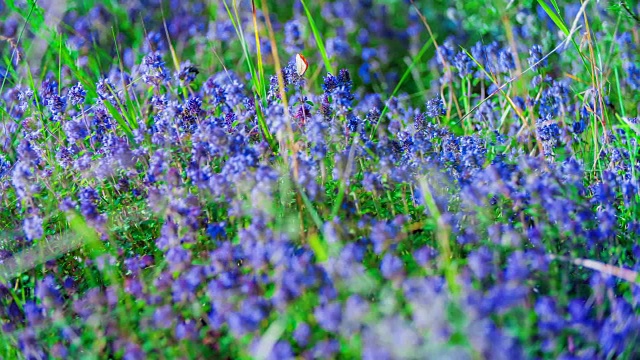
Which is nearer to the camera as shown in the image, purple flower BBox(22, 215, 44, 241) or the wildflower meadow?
the wildflower meadow

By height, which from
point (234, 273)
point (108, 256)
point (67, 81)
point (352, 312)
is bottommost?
point (352, 312)

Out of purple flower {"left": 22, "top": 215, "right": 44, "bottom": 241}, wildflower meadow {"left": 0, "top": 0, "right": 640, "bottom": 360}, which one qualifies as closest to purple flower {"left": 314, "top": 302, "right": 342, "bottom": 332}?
wildflower meadow {"left": 0, "top": 0, "right": 640, "bottom": 360}

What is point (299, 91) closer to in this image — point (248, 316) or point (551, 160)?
point (551, 160)

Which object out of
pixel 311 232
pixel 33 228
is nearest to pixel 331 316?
pixel 311 232

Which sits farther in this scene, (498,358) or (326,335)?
(326,335)

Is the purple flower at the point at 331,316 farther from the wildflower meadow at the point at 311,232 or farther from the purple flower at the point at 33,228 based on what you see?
the purple flower at the point at 33,228

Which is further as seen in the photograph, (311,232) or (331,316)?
(311,232)

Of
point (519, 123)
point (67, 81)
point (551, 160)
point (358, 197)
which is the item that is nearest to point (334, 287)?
point (358, 197)

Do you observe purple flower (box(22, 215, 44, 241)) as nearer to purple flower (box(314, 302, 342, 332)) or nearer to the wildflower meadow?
the wildflower meadow

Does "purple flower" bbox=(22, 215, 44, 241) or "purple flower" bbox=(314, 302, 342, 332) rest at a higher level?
"purple flower" bbox=(22, 215, 44, 241)

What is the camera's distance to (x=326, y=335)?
85.4 inches

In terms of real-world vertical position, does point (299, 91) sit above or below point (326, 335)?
above

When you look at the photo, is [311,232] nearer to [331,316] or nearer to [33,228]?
[331,316]

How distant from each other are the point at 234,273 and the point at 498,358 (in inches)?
38.2
